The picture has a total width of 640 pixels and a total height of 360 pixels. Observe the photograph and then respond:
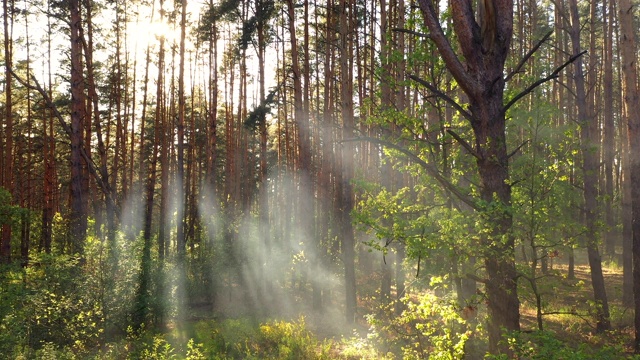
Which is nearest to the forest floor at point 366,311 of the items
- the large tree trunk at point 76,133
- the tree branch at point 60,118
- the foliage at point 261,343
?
the foliage at point 261,343

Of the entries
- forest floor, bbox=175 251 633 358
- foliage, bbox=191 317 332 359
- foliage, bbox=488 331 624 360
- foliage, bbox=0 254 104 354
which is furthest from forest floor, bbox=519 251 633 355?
foliage, bbox=0 254 104 354

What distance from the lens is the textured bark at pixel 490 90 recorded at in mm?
4699

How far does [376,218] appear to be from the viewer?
844 cm

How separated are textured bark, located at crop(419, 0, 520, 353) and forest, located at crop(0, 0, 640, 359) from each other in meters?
0.02

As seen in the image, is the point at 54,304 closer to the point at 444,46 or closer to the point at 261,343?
the point at 261,343

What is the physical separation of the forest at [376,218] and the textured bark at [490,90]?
24 millimetres

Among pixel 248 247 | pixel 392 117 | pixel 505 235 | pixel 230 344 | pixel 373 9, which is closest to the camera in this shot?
pixel 505 235

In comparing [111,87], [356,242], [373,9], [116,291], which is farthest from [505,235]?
[111,87]

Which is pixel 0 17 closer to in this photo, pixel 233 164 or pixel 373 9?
pixel 233 164

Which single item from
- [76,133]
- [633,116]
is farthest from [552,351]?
[76,133]

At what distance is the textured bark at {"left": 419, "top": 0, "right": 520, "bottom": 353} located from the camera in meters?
4.70

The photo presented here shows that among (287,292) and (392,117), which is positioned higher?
(392,117)

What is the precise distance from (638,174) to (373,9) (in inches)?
493

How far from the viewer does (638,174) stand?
9555 mm
